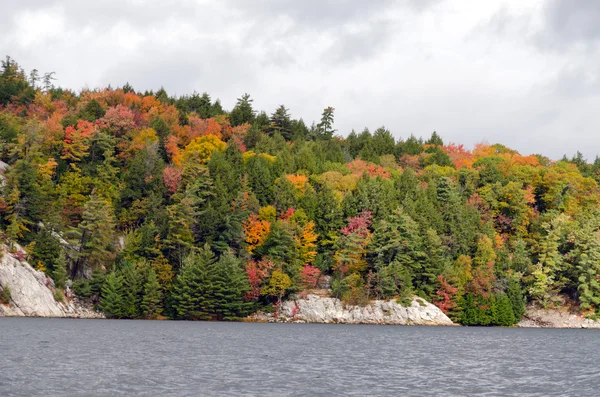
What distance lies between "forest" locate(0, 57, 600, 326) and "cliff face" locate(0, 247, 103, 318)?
240 cm

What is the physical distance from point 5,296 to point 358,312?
5012 centimetres

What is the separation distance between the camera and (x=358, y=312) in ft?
348

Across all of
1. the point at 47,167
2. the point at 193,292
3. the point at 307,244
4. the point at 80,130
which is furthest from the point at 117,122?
the point at 193,292

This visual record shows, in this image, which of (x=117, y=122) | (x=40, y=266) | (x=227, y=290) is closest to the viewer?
(x=40, y=266)

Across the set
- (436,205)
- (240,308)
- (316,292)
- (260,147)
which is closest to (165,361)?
(240,308)

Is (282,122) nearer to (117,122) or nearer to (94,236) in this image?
(117,122)

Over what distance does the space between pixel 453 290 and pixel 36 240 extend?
62915 millimetres

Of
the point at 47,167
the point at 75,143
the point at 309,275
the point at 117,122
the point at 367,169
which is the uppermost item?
the point at 117,122

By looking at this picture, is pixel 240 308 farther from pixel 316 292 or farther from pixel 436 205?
pixel 436 205

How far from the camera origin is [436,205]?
126 metres

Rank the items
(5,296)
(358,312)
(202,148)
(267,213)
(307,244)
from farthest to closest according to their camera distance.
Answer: (202,148) → (267,213) → (307,244) → (358,312) → (5,296)

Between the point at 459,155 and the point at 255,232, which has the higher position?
the point at 459,155

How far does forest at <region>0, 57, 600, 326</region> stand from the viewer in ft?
338

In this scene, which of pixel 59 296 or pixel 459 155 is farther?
pixel 459 155
